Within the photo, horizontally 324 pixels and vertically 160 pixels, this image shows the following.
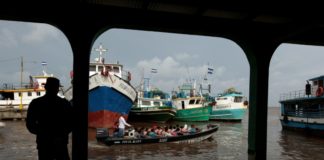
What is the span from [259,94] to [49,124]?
4568 millimetres

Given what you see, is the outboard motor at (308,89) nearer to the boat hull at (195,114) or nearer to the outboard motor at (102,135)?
the boat hull at (195,114)

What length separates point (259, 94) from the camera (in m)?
6.77

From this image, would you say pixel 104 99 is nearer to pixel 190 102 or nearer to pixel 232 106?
pixel 190 102

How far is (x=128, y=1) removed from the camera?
549 cm

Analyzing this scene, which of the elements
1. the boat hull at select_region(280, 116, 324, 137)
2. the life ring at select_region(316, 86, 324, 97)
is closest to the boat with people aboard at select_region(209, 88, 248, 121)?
the boat hull at select_region(280, 116, 324, 137)

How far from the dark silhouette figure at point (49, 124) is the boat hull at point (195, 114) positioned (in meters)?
35.8

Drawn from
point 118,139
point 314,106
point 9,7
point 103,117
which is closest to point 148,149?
point 118,139

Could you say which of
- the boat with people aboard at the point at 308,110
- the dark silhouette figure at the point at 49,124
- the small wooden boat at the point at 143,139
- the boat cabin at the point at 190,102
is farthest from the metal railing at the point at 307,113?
the dark silhouette figure at the point at 49,124

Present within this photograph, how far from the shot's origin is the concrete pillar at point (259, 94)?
6723 mm

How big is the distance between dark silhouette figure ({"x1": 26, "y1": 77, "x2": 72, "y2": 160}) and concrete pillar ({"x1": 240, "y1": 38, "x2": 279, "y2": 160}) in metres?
4.32

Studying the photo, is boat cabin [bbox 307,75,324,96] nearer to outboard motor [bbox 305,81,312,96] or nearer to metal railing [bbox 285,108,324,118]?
outboard motor [bbox 305,81,312,96]

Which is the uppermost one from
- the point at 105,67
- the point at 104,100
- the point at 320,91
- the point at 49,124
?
the point at 105,67

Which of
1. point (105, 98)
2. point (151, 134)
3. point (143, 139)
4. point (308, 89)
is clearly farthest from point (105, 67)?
point (308, 89)

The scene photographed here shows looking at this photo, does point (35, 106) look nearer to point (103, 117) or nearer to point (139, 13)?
point (139, 13)
